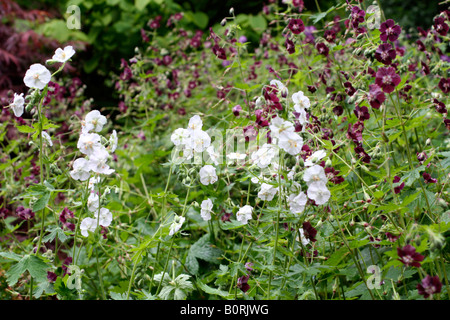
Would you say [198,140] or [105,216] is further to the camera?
[105,216]

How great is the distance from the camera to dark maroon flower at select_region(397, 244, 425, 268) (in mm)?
1021

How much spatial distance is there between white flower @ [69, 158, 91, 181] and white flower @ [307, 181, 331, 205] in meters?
0.70

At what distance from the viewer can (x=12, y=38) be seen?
14.1 ft

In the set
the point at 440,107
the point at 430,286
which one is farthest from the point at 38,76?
the point at 440,107

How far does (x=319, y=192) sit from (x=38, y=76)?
933 millimetres

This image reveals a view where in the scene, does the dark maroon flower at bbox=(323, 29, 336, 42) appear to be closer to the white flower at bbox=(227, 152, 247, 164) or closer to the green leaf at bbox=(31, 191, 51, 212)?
the white flower at bbox=(227, 152, 247, 164)

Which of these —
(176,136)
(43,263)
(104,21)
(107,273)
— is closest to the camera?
(43,263)

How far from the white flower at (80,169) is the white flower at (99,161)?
22 millimetres

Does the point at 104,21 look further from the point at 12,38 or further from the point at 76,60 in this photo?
the point at 12,38

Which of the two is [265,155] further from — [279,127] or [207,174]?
[207,174]

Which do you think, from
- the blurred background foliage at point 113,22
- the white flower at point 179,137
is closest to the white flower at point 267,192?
the white flower at point 179,137

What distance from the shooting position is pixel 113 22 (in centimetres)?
562
